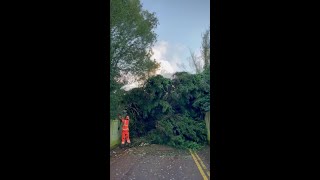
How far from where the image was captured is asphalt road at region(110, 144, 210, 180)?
5.91 meters

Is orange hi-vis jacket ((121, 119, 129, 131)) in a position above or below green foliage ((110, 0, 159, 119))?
below

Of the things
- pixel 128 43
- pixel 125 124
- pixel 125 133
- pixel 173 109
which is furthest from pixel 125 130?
pixel 128 43

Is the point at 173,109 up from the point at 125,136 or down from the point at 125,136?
up

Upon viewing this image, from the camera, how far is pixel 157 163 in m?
6.74

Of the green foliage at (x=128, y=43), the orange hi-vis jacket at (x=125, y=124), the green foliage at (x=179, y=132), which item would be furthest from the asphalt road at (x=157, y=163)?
the green foliage at (x=128, y=43)

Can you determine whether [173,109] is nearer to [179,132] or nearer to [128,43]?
[179,132]

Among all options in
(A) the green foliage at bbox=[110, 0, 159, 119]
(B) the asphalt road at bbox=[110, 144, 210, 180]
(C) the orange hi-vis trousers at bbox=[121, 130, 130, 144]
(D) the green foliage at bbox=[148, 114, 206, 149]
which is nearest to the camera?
(B) the asphalt road at bbox=[110, 144, 210, 180]

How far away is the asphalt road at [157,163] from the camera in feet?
19.4

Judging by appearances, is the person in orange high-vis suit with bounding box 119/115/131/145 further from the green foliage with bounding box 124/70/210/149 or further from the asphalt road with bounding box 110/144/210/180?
the green foliage with bounding box 124/70/210/149

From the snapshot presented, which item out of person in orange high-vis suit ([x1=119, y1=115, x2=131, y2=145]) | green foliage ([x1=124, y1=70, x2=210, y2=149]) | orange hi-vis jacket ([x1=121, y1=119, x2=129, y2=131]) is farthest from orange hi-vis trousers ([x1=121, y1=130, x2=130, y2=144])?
green foliage ([x1=124, y1=70, x2=210, y2=149])

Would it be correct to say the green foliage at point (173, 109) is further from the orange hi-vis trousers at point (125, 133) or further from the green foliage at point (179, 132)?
the orange hi-vis trousers at point (125, 133)
